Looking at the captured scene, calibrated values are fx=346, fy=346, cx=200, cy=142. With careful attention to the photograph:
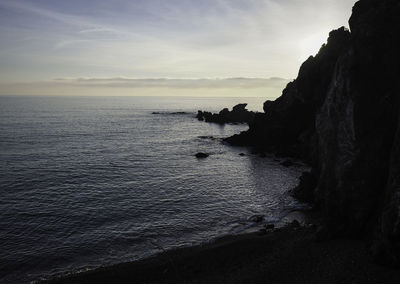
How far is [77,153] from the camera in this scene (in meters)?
71.9

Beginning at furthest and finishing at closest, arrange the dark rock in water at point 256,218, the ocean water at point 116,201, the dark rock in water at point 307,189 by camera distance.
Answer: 1. the dark rock in water at point 307,189
2. the dark rock in water at point 256,218
3. the ocean water at point 116,201

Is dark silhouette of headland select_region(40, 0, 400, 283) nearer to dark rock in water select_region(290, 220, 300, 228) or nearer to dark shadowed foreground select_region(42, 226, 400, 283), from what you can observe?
dark shadowed foreground select_region(42, 226, 400, 283)

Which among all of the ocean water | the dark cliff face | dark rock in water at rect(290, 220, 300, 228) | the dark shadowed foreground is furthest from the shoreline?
dark rock in water at rect(290, 220, 300, 228)

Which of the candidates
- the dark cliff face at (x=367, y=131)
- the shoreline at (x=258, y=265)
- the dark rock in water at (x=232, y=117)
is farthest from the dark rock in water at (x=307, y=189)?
the dark rock in water at (x=232, y=117)

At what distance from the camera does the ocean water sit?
30.0m

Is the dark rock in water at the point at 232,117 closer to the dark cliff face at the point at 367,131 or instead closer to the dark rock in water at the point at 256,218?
the dark rock in water at the point at 256,218

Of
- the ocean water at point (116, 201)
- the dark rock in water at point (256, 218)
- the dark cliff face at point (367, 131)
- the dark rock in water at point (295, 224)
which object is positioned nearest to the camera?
the dark cliff face at point (367, 131)

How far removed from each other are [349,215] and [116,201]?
26775 millimetres

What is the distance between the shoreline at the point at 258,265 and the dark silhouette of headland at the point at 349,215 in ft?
0.23

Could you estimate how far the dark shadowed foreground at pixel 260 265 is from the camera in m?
22.8

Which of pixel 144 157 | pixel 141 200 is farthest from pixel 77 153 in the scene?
pixel 141 200

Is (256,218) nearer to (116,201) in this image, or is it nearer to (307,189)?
(307,189)

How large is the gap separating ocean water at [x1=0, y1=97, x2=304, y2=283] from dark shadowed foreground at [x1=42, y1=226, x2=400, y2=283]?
8.57ft

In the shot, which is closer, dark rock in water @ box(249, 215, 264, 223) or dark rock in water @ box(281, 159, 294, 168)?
dark rock in water @ box(249, 215, 264, 223)
